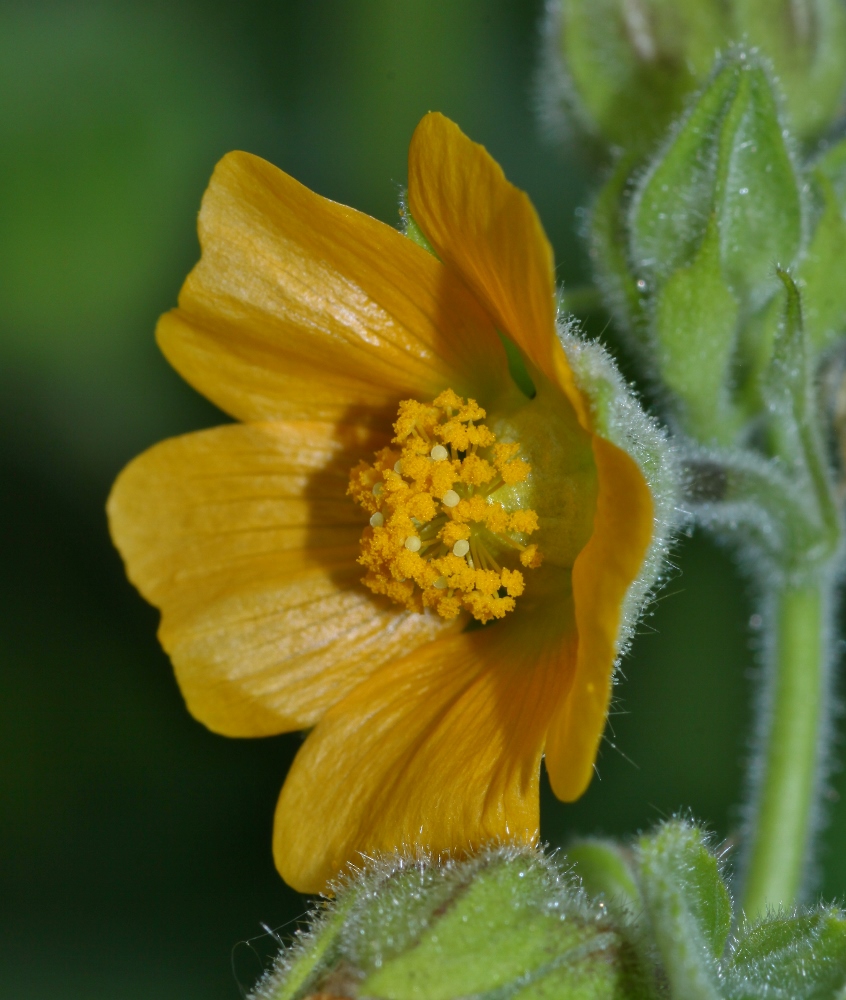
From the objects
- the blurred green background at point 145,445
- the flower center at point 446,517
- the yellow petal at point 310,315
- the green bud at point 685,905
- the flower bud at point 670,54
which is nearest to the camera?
the green bud at point 685,905

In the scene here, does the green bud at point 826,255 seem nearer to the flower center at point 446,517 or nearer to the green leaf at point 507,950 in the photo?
the flower center at point 446,517

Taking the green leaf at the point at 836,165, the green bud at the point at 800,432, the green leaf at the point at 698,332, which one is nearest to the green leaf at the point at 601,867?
the green bud at the point at 800,432

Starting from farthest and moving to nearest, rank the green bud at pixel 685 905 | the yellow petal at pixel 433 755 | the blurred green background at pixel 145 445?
the blurred green background at pixel 145 445, the yellow petal at pixel 433 755, the green bud at pixel 685 905

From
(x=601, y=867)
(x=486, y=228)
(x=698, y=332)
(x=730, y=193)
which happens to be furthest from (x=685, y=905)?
(x=730, y=193)

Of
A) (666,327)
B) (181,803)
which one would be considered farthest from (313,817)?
(181,803)

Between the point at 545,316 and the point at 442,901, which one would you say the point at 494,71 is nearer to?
the point at 545,316

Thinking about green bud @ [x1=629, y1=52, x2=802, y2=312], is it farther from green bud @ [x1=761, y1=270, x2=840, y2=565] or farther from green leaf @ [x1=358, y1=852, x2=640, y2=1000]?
green leaf @ [x1=358, y1=852, x2=640, y2=1000]
